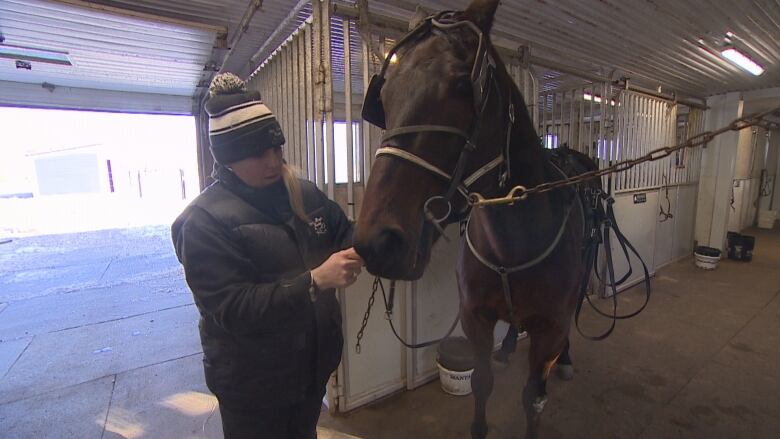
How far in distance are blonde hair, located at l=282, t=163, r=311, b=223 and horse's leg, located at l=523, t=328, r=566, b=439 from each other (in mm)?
1228

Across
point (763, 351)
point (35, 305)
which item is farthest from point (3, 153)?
point (763, 351)

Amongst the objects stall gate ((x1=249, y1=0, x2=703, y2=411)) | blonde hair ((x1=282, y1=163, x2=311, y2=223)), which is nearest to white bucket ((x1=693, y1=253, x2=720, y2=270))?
stall gate ((x1=249, y1=0, x2=703, y2=411))

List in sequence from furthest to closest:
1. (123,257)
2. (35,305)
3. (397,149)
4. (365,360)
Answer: (123,257)
(35,305)
(365,360)
(397,149)

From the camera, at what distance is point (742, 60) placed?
3.88 meters

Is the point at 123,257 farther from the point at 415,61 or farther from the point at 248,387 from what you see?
the point at 415,61

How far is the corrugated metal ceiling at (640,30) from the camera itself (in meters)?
2.66

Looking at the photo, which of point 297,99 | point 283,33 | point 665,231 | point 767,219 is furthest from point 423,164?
point 767,219

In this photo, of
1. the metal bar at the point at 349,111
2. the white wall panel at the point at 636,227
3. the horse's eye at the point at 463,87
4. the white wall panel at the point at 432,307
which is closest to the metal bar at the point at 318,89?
the metal bar at the point at 349,111

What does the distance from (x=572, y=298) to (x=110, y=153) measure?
14203 mm

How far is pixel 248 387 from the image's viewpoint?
1.10 metres

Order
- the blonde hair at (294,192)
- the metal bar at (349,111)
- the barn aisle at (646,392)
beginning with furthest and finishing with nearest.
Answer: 1. the barn aisle at (646,392)
2. the metal bar at (349,111)
3. the blonde hair at (294,192)

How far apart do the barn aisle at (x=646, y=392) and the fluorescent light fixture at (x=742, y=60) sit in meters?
2.68

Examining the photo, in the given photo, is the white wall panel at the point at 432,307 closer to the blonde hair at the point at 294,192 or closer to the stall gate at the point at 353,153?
the stall gate at the point at 353,153

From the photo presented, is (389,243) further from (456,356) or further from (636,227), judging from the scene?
(636,227)
